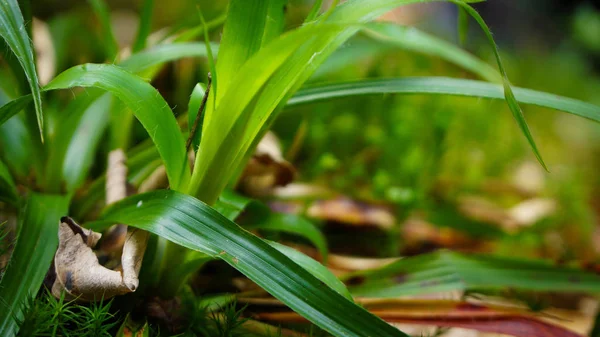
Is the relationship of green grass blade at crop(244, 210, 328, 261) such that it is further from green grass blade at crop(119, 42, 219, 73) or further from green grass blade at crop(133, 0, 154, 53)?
green grass blade at crop(133, 0, 154, 53)

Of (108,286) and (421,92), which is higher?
(421,92)

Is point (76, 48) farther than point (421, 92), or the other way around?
point (76, 48)

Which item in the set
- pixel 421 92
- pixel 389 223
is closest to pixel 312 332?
pixel 421 92

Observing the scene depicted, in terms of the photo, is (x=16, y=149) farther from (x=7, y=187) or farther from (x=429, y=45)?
(x=429, y=45)

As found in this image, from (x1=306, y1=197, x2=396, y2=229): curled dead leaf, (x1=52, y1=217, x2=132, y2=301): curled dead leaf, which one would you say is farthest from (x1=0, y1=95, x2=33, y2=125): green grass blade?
(x1=306, y1=197, x2=396, y2=229): curled dead leaf

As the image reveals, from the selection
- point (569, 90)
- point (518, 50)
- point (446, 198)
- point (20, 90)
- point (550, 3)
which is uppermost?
point (550, 3)

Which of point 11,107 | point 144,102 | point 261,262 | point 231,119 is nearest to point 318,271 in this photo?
point 261,262

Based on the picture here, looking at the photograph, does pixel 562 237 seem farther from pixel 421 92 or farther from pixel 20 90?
pixel 20 90
